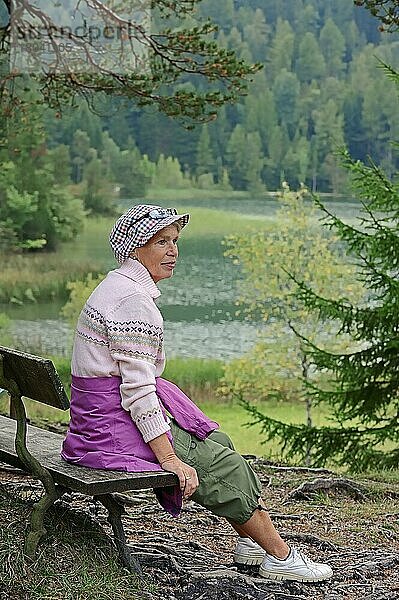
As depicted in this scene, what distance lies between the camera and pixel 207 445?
9.54ft

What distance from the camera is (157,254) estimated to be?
2900 millimetres

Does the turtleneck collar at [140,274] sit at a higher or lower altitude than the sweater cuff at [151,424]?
higher

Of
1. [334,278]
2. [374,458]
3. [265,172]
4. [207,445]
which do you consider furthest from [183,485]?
Answer: [265,172]

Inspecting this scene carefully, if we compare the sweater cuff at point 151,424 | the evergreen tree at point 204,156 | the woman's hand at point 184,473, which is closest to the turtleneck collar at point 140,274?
the sweater cuff at point 151,424

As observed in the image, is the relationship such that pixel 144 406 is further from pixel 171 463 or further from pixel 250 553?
pixel 250 553

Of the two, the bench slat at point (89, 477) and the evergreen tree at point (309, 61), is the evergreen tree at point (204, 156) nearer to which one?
the evergreen tree at point (309, 61)

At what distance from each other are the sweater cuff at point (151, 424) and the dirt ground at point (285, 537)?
1.41ft

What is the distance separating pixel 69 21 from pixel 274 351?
14.2 ft

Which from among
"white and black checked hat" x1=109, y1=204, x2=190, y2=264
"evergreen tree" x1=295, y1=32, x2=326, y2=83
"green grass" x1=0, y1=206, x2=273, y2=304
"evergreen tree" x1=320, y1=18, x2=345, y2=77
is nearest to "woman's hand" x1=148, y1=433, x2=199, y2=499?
"white and black checked hat" x1=109, y1=204, x2=190, y2=264

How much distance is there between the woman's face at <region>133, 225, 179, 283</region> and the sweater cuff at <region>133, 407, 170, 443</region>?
15.1 inches

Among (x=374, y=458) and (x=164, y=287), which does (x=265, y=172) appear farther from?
(x=374, y=458)

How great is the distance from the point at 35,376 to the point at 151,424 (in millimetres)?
322

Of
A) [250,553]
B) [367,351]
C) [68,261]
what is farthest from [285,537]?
[68,261]

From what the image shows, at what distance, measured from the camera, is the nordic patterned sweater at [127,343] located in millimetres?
2742
